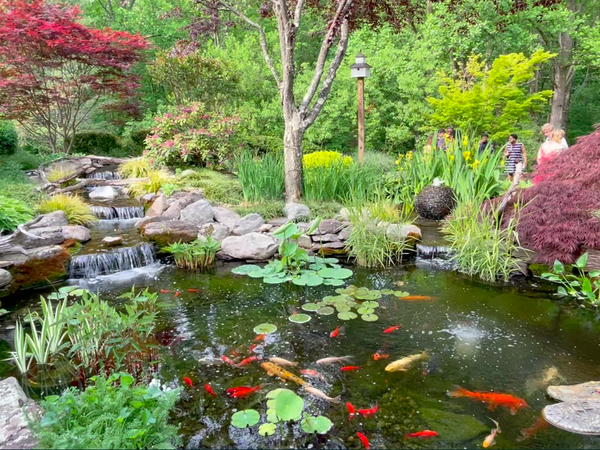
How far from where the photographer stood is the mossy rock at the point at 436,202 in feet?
22.6

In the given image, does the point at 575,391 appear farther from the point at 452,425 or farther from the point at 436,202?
the point at 436,202

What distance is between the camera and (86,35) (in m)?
9.38

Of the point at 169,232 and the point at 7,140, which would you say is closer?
the point at 169,232

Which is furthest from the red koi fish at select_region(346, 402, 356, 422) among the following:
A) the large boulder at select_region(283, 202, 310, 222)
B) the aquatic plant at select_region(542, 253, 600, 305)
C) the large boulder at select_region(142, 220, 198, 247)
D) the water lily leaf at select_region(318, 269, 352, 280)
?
the large boulder at select_region(283, 202, 310, 222)

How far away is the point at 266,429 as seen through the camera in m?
2.55

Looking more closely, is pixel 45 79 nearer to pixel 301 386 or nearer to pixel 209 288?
pixel 209 288

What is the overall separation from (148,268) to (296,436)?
3.75m

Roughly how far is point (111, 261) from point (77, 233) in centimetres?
93

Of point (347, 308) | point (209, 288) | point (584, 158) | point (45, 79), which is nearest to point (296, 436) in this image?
point (347, 308)

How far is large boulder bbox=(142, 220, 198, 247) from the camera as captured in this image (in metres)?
5.98

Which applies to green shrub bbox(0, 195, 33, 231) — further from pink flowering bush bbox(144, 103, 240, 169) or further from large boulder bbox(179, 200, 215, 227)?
pink flowering bush bbox(144, 103, 240, 169)

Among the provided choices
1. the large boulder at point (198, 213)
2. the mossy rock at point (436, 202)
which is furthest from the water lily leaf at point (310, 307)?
the mossy rock at point (436, 202)

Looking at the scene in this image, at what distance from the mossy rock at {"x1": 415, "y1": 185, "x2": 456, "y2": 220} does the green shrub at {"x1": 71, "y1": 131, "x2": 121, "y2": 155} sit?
9295 millimetres

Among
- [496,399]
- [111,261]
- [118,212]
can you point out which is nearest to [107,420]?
[496,399]
